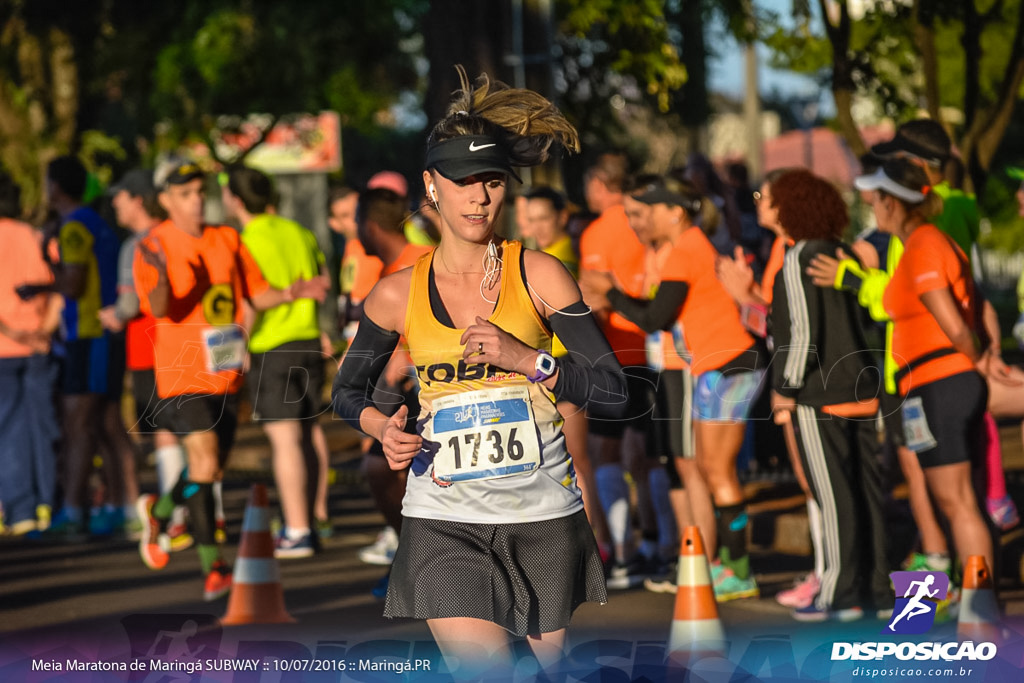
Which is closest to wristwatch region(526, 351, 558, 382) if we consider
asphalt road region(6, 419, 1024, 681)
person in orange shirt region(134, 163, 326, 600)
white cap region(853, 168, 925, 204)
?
asphalt road region(6, 419, 1024, 681)

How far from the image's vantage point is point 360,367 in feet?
14.8

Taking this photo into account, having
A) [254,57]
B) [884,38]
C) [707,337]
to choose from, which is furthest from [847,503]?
[254,57]

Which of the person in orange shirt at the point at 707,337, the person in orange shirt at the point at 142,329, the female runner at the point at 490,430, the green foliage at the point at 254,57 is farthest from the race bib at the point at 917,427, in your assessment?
the green foliage at the point at 254,57

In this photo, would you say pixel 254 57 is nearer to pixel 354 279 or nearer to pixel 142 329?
pixel 142 329

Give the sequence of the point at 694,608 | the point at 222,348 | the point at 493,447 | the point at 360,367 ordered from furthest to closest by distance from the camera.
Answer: the point at 222,348 → the point at 694,608 → the point at 360,367 → the point at 493,447

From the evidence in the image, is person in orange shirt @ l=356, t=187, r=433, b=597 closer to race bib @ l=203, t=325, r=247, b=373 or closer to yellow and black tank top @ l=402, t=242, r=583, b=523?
race bib @ l=203, t=325, r=247, b=373

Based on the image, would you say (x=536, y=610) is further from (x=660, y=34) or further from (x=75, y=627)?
(x=660, y=34)

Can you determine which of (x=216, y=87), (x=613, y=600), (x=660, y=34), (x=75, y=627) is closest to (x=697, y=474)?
(x=613, y=600)

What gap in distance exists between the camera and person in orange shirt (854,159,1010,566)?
21.2ft

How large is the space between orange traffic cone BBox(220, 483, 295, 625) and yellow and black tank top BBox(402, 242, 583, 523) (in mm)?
3183

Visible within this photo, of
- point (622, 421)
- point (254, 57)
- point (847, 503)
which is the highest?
point (254, 57)

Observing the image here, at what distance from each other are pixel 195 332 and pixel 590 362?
185 inches

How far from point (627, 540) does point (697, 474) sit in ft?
2.64

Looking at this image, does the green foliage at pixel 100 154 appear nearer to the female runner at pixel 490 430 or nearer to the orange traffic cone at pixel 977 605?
the orange traffic cone at pixel 977 605
